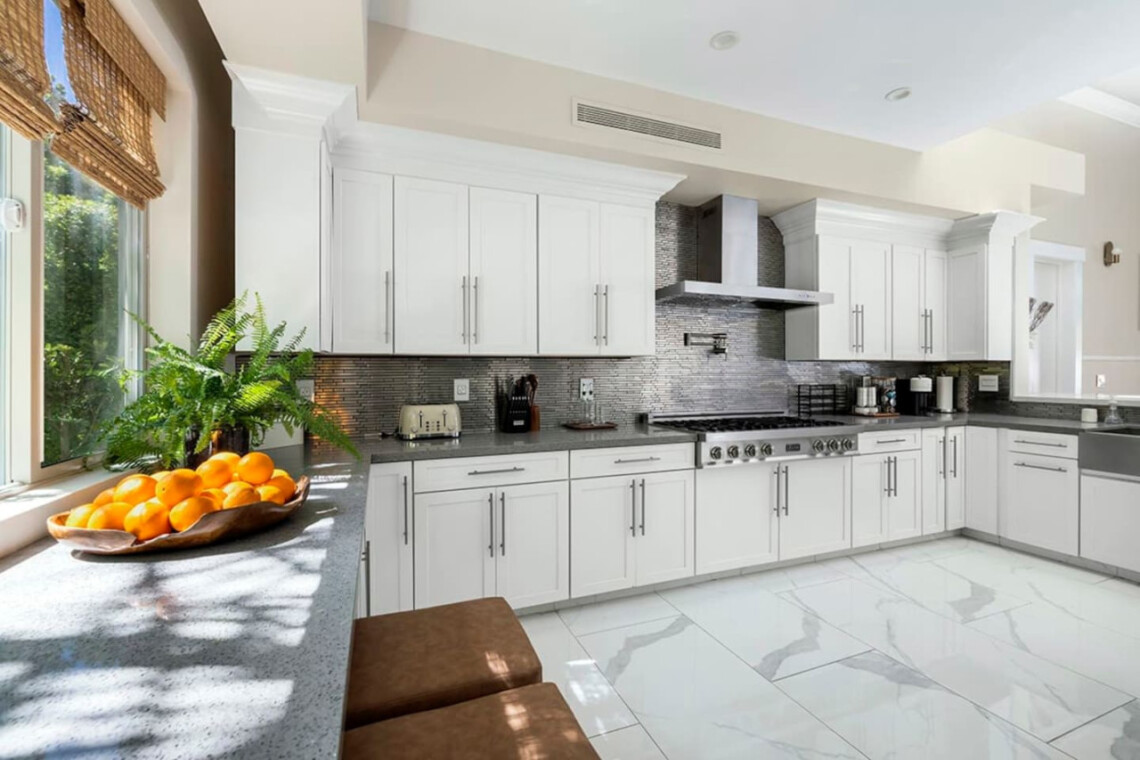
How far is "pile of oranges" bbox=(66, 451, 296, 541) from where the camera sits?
1.12 m

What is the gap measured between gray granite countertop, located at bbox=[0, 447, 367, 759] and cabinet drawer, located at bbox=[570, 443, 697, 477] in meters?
1.67

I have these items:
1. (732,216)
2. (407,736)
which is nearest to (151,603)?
(407,736)

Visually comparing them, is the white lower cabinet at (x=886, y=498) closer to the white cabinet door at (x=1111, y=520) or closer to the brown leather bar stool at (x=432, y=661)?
the white cabinet door at (x=1111, y=520)

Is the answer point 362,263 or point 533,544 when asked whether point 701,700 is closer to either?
point 533,544

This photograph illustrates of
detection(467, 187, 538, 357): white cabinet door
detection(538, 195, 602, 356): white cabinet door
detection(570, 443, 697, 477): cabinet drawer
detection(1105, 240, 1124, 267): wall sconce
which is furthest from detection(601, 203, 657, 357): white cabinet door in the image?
detection(1105, 240, 1124, 267): wall sconce

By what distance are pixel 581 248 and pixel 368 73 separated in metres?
1.34

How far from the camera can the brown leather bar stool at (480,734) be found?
0.89 metres

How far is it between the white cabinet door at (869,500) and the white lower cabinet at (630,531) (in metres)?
1.27

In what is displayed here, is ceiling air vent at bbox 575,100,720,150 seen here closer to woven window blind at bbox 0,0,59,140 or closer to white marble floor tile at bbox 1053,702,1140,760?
woven window blind at bbox 0,0,59,140

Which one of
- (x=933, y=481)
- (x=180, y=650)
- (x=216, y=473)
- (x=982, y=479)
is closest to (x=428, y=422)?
(x=216, y=473)

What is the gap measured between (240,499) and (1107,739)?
278 centimetres

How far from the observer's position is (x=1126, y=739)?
1.79 metres

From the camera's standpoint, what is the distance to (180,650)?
745 mm

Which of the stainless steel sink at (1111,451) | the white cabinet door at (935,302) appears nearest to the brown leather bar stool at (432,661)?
the stainless steel sink at (1111,451)
